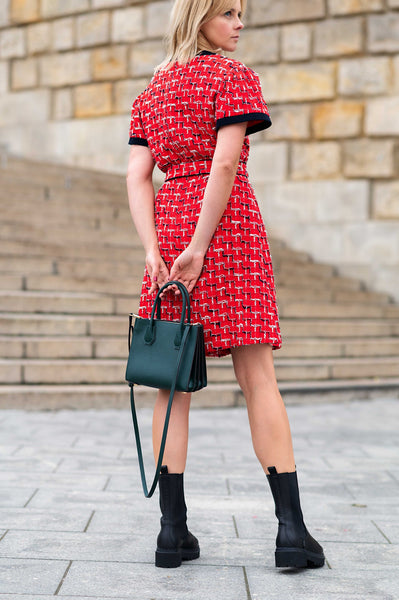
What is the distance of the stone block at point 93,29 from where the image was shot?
11.9m

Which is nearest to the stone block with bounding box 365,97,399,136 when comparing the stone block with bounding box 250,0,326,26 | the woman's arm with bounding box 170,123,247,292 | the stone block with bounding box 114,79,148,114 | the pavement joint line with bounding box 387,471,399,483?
the stone block with bounding box 250,0,326,26

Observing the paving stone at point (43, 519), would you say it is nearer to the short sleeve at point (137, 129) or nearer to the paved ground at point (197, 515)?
the paved ground at point (197, 515)

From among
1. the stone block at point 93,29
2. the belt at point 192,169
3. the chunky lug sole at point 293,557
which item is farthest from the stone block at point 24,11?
the chunky lug sole at point 293,557

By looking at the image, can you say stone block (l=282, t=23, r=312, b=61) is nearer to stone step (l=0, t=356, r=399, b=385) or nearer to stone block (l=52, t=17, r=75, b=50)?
stone block (l=52, t=17, r=75, b=50)

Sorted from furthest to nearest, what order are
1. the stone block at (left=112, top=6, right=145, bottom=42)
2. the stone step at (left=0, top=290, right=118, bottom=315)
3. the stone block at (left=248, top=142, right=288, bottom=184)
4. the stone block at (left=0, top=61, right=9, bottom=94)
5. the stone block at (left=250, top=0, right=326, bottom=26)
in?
the stone block at (left=0, top=61, right=9, bottom=94) → the stone block at (left=112, top=6, right=145, bottom=42) → the stone block at (left=248, top=142, right=288, bottom=184) → the stone block at (left=250, top=0, right=326, bottom=26) → the stone step at (left=0, top=290, right=118, bottom=315)

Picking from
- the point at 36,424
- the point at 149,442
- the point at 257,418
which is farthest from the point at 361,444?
the point at 257,418

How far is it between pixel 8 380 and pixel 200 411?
1.39 metres

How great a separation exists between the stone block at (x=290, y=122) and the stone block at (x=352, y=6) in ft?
3.99

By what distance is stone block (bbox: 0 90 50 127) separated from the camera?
41.2 ft

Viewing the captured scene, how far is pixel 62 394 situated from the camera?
560 cm

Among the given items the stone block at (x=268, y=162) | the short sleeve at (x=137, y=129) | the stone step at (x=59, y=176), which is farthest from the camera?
the stone block at (x=268, y=162)

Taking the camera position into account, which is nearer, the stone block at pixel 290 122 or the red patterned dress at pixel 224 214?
the red patterned dress at pixel 224 214

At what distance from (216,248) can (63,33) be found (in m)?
10.8

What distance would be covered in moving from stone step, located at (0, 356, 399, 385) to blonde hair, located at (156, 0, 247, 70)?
142 inches
